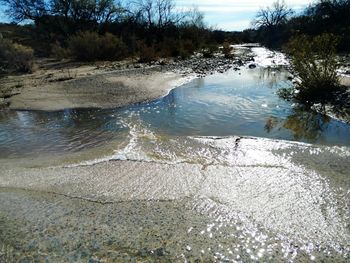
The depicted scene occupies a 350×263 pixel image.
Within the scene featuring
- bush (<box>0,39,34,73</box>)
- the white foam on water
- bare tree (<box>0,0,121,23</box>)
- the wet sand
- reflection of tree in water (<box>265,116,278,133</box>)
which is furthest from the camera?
bare tree (<box>0,0,121,23</box>)

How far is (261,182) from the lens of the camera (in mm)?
3938

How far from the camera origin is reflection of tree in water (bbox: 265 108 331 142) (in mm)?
6003

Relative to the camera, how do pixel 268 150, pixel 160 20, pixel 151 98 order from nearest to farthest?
pixel 268 150 → pixel 151 98 → pixel 160 20

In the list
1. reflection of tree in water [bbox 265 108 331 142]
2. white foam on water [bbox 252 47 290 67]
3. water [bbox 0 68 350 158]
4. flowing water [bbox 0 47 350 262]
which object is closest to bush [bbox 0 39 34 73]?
water [bbox 0 68 350 158]

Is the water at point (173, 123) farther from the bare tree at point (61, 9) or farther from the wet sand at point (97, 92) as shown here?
the bare tree at point (61, 9)

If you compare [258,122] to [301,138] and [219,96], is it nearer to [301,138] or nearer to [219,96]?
[301,138]

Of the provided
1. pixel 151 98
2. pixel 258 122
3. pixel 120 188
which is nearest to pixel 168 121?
pixel 258 122

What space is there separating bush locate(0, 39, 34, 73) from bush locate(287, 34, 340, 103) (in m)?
12.0

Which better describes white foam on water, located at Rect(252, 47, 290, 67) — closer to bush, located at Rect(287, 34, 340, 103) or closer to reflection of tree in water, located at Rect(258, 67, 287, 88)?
reflection of tree in water, located at Rect(258, 67, 287, 88)

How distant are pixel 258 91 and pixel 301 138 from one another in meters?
4.80

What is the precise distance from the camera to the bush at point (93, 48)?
1927 cm

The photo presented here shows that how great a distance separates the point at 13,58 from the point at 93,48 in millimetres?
5766

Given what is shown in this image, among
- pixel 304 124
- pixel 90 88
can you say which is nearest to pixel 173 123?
pixel 304 124

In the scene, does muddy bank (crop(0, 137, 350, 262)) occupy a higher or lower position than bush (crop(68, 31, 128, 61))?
lower
